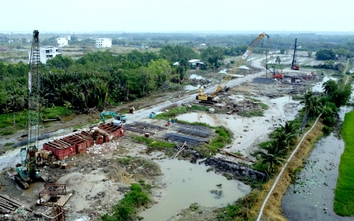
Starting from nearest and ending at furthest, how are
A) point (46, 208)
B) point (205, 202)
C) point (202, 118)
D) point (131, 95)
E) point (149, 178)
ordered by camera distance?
point (46, 208)
point (205, 202)
point (149, 178)
point (202, 118)
point (131, 95)

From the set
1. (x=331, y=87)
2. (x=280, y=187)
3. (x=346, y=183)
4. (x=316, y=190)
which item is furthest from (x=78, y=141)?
(x=331, y=87)

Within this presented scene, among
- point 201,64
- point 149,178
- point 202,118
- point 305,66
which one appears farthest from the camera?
point 305,66

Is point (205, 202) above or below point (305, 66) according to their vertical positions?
below

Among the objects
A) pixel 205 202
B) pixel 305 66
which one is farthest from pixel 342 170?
pixel 305 66

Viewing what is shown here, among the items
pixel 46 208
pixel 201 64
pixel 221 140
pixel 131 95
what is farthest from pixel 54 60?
pixel 46 208

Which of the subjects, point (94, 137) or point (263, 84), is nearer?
point (94, 137)

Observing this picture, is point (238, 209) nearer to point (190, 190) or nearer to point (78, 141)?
point (190, 190)

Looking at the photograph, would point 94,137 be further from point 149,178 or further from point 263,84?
point 263,84
